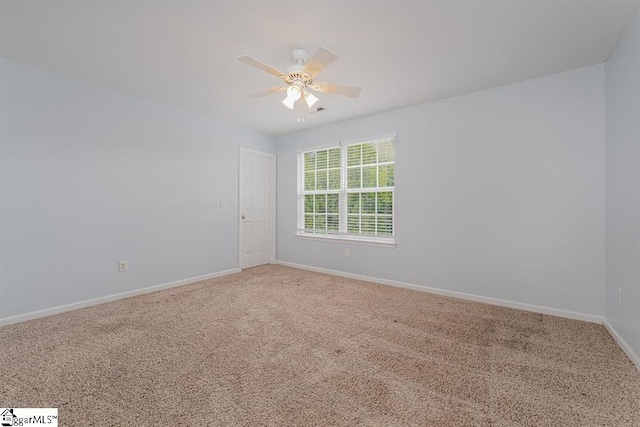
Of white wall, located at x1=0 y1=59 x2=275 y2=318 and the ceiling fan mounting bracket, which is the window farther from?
the ceiling fan mounting bracket

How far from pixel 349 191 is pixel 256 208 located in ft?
5.85

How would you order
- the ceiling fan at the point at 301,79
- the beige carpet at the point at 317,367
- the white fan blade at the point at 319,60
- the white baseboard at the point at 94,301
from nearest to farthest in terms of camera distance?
1. the beige carpet at the point at 317,367
2. the white fan blade at the point at 319,60
3. the ceiling fan at the point at 301,79
4. the white baseboard at the point at 94,301

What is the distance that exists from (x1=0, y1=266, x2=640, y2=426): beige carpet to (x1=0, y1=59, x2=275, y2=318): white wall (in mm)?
497

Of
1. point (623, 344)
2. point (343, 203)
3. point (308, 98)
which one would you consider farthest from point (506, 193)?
point (308, 98)

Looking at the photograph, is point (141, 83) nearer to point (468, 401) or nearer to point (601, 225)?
point (468, 401)

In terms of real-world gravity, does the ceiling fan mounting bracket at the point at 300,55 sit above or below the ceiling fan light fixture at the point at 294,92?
above

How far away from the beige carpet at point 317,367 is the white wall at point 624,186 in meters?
0.31

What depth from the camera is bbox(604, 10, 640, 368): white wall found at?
2.02 metres

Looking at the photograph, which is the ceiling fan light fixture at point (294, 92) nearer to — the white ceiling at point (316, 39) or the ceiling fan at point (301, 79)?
the ceiling fan at point (301, 79)

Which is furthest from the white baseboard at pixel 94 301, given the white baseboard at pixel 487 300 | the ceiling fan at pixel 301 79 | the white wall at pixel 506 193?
the ceiling fan at pixel 301 79

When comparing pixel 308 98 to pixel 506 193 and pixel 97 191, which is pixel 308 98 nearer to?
pixel 506 193

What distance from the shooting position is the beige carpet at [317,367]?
1.53 m

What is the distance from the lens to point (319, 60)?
2.04m

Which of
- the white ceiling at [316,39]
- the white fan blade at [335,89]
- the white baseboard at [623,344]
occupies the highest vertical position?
the white ceiling at [316,39]
